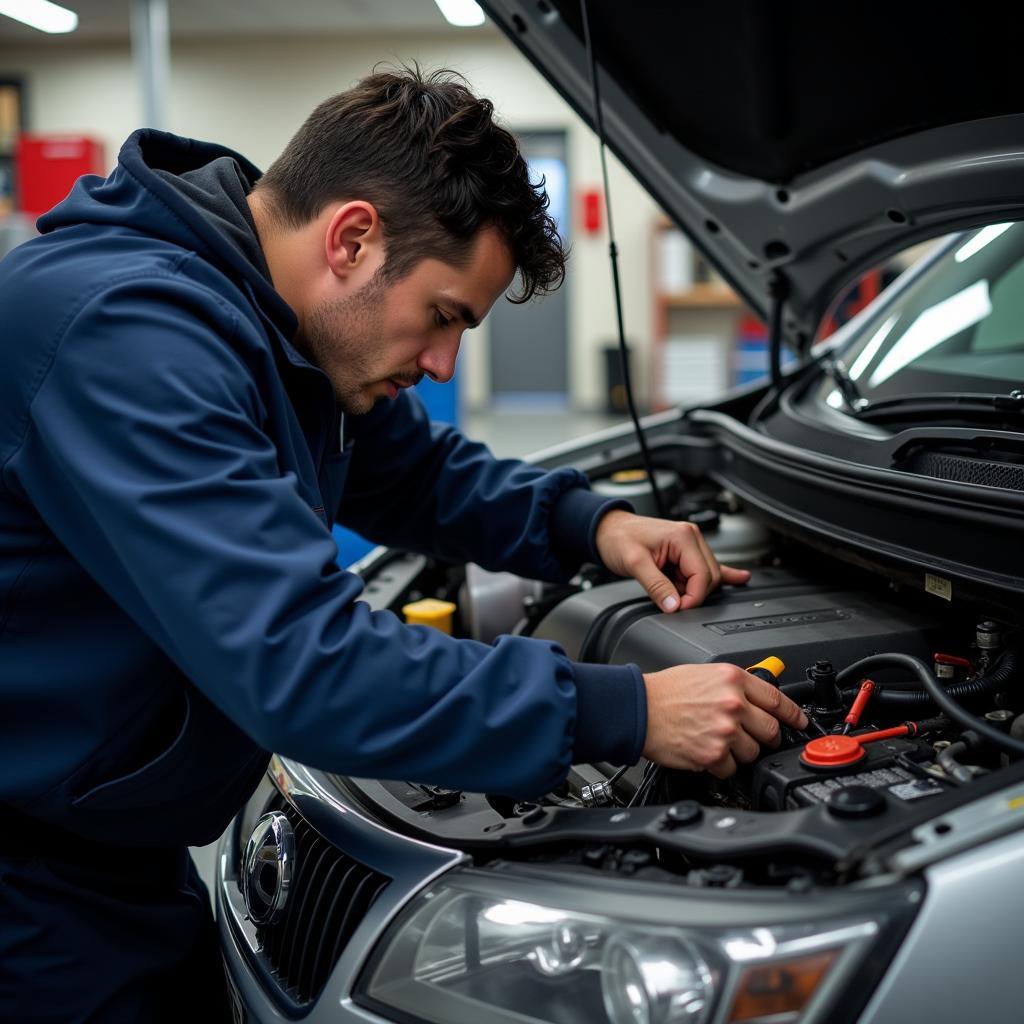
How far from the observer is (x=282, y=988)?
1.03 meters

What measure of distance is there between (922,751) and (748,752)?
6.0 inches

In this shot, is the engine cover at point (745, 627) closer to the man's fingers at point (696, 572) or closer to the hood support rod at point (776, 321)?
the man's fingers at point (696, 572)

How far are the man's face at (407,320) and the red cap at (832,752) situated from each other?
0.52m

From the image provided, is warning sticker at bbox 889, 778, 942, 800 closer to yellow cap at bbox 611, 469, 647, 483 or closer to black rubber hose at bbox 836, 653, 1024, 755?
black rubber hose at bbox 836, 653, 1024, 755

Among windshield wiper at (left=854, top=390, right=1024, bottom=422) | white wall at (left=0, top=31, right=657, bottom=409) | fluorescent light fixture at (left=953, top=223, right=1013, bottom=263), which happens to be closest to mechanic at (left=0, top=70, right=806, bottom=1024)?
windshield wiper at (left=854, top=390, right=1024, bottom=422)

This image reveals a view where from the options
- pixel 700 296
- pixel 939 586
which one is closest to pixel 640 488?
pixel 939 586

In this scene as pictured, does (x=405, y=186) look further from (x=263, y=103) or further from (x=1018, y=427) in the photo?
(x=263, y=103)

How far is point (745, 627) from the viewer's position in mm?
1223

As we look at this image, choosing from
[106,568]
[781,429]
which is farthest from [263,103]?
[106,568]

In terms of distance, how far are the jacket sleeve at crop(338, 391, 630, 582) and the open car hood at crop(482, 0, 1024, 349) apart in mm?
586

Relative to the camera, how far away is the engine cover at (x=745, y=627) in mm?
1167

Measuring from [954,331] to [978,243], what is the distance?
0.64ft

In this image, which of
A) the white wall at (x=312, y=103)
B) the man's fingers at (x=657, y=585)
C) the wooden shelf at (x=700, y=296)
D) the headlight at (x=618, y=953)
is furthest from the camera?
the white wall at (x=312, y=103)

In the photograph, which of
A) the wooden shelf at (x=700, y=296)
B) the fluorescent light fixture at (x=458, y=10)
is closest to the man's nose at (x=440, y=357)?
the fluorescent light fixture at (x=458, y=10)
